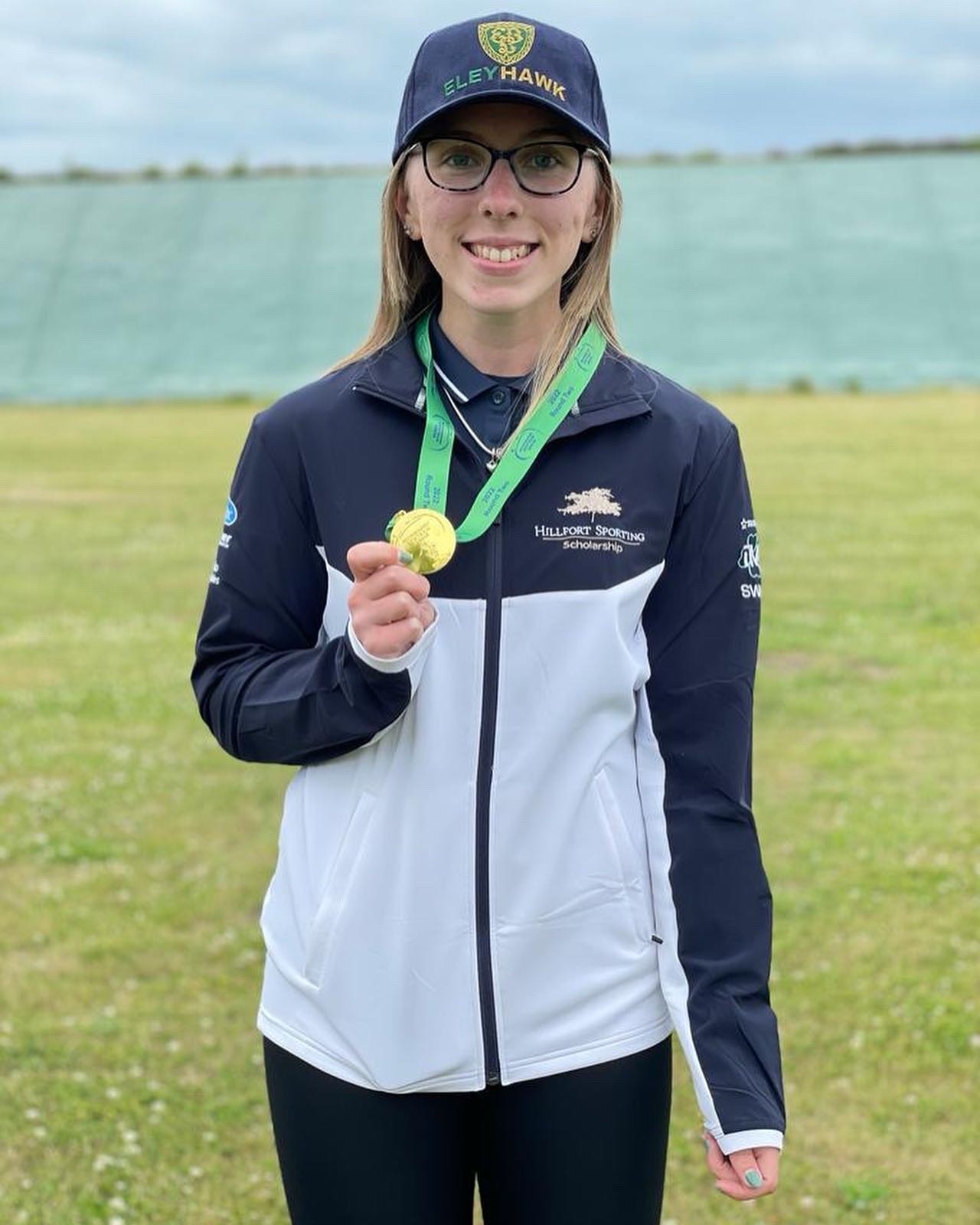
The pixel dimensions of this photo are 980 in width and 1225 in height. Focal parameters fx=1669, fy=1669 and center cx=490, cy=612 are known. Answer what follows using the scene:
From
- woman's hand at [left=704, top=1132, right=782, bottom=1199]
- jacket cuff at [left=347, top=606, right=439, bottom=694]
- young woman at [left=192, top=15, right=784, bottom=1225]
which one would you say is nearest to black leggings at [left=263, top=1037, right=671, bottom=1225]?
young woman at [left=192, top=15, right=784, bottom=1225]

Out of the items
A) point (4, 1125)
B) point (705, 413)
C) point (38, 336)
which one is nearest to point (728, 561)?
point (705, 413)

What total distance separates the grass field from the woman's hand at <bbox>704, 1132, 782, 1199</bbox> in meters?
2.20

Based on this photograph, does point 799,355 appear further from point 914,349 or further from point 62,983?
point 62,983

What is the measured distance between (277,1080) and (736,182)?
36.6 m

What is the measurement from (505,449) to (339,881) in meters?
0.62

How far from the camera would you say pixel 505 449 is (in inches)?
88.4

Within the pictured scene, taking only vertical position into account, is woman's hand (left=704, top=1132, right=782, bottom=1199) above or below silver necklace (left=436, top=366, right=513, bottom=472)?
below

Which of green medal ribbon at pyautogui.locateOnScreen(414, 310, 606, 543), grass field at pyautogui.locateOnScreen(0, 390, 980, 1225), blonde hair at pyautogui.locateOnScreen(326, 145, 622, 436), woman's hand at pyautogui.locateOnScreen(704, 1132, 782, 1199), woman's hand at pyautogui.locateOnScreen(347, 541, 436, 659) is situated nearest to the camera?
woman's hand at pyautogui.locateOnScreen(347, 541, 436, 659)

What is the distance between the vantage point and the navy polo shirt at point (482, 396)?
2311mm

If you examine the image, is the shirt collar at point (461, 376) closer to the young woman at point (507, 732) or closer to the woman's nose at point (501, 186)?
the young woman at point (507, 732)

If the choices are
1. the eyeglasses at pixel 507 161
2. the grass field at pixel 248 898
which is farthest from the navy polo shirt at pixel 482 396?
the grass field at pixel 248 898

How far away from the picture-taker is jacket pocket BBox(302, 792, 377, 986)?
2.24 m

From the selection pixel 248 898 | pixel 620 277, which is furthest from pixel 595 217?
pixel 620 277

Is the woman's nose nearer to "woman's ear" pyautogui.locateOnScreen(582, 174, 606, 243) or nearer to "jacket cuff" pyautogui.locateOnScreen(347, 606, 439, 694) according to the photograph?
"woman's ear" pyautogui.locateOnScreen(582, 174, 606, 243)
